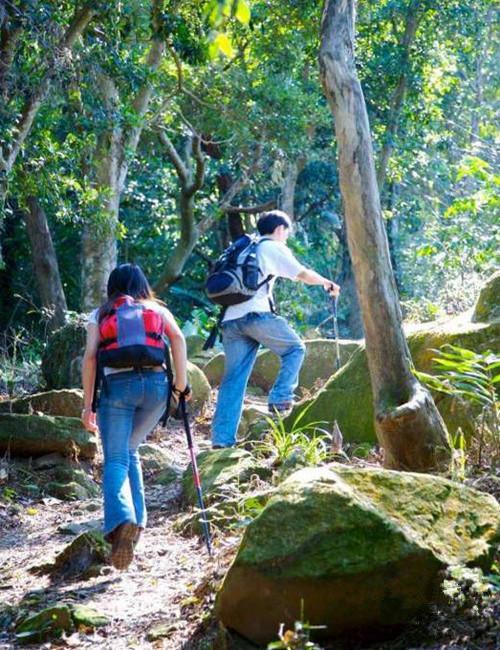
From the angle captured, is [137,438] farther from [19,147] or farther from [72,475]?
[19,147]

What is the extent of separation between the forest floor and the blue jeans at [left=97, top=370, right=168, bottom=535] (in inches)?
14.9

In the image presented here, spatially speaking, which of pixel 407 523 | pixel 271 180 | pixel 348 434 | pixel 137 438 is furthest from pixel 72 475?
pixel 271 180

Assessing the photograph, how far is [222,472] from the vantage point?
8.07m

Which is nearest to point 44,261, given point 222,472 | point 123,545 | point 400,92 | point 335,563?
point 400,92

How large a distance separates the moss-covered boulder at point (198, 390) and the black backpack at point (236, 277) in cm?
518

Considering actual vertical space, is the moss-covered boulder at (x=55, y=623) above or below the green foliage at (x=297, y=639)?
below

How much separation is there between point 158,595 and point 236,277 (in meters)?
3.47

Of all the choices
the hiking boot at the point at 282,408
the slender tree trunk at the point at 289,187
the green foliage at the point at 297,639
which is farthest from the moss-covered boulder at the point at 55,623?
the slender tree trunk at the point at 289,187

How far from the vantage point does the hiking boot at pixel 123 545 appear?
6367 millimetres

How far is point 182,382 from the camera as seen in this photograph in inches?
272

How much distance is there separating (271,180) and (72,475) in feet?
48.9

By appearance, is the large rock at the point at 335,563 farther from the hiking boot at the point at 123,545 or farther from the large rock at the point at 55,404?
the large rock at the point at 55,404

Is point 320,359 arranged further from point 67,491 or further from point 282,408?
point 67,491

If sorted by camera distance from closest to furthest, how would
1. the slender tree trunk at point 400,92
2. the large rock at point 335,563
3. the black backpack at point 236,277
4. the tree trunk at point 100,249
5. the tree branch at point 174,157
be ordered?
the large rock at point 335,563 → the black backpack at point 236,277 → the tree trunk at point 100,249 → the tree branch at point 174,157 → the slender tree trunk at point 400,92
